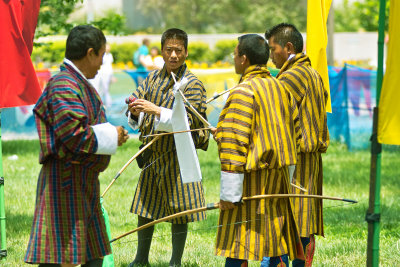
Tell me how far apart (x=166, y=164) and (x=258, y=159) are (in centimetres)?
148

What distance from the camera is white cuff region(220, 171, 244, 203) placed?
4.36 meters

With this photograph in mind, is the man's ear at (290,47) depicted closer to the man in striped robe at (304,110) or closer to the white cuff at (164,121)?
the man in striped robe at (304,110)

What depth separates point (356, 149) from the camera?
12.8 m

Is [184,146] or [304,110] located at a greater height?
[304,110]

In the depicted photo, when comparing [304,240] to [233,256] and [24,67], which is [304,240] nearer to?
[233,256]

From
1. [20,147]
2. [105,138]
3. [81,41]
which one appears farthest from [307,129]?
[20,147]

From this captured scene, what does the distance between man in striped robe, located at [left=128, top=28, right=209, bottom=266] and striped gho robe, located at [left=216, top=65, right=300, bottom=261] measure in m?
1.15

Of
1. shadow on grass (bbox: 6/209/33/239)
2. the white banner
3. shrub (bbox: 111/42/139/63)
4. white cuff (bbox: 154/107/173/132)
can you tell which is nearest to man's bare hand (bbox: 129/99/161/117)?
white cuff (bbox: 154/107/173/132)

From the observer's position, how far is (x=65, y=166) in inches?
159

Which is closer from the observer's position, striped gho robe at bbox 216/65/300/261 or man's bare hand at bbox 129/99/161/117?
striped gho robe at bbox 216/65/300/261

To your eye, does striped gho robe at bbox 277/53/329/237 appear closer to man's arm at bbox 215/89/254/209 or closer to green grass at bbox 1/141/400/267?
green grass at bbox 1/141/400/267

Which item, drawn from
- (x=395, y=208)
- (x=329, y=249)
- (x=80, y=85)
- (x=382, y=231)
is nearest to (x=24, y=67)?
(x=80, y=85)

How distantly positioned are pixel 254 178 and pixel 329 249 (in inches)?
90.1

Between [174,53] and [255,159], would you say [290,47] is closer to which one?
[174,53]
